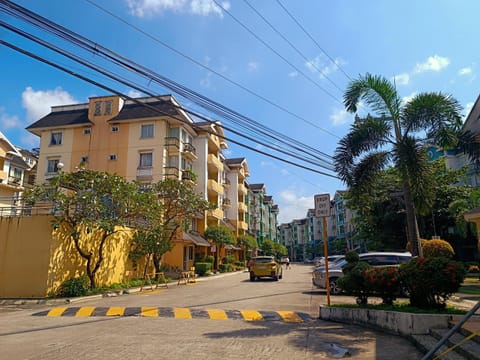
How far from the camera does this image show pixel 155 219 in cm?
2142

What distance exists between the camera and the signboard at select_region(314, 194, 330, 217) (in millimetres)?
10594

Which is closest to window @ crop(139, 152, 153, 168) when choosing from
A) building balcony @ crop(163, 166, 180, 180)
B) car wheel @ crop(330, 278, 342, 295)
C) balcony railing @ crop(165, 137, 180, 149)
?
building balcony @ crop(163, 166, 180, 180)

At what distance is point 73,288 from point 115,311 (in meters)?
5.25

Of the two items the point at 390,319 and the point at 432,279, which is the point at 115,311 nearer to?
the point at 390,319

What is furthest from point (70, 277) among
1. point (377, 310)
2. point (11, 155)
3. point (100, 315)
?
point (11, 155)

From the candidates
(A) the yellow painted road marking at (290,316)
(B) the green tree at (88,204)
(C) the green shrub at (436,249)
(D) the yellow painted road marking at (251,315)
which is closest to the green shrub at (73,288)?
(B) the green tree at (88,204)

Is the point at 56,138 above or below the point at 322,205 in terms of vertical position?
above

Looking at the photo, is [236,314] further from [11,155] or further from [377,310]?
[11,155]

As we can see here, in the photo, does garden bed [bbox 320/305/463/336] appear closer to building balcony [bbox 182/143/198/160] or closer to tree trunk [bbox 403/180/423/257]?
tree trunk [bbox 403/180/423/257]

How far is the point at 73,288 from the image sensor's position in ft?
51.5

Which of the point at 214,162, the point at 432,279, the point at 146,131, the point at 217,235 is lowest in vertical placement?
the point at 432,279

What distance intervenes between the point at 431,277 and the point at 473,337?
6.55 ft

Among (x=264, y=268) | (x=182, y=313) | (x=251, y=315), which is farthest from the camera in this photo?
(x=264, y=268)

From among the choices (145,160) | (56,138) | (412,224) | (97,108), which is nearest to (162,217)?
(145,160)
